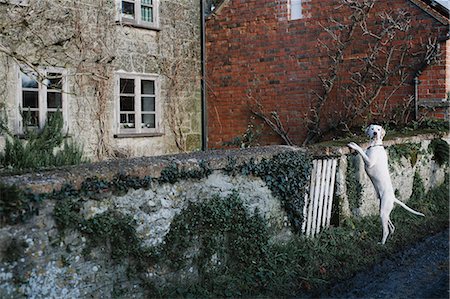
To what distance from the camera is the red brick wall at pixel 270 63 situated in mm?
13469

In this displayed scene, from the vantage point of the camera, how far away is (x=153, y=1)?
14.0 metres

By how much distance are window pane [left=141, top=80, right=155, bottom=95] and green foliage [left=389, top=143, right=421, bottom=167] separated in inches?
276

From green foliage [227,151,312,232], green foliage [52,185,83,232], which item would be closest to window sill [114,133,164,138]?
green foliage [227,151,312,232]

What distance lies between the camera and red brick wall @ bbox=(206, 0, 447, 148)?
1347cm

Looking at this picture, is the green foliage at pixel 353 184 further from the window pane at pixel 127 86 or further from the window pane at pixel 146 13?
the window pane at pixel 146 13

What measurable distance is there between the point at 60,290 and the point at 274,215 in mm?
2879

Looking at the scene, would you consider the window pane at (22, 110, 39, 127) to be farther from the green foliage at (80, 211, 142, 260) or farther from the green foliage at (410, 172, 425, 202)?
the green foliage at (410, 172, 425, 202)

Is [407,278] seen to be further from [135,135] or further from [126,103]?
[126,103]

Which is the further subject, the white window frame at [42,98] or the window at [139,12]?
the window at [139,12]

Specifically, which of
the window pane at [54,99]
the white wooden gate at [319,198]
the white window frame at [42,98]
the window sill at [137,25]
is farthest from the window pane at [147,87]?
the white wooden gate at [319,198]

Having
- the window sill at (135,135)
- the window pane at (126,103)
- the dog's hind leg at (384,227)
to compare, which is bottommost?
the dog's hind leg at (384,227)

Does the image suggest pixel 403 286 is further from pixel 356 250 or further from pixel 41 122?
pixel 41 122

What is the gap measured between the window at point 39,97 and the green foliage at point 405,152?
21.7ft

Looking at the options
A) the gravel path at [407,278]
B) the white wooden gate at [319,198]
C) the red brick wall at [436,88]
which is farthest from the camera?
the red brick wall at [436,88]
